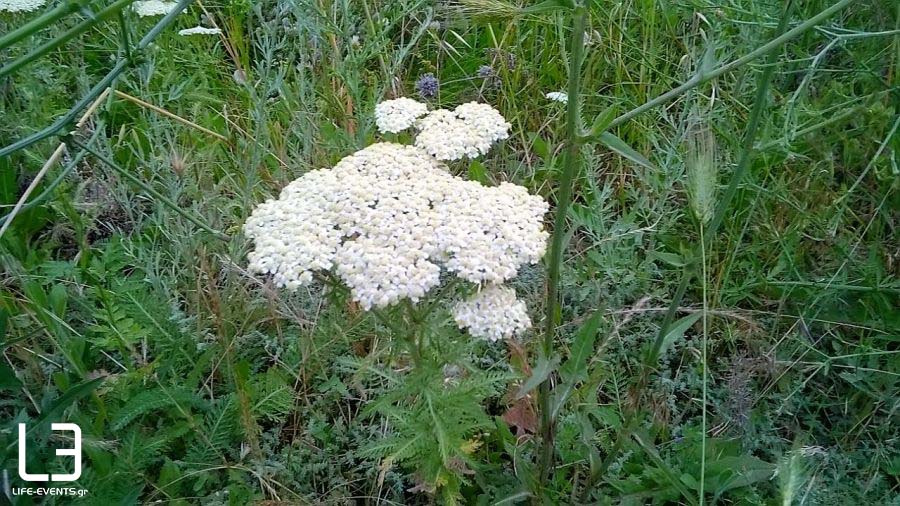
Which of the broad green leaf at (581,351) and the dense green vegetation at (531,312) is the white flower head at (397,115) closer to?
the dense green vegetation at (531,312)

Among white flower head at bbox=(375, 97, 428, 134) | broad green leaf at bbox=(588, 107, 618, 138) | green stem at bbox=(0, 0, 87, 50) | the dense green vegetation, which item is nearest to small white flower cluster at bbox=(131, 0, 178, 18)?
the dense green vegetation

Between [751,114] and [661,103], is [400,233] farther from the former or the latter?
[751,114]

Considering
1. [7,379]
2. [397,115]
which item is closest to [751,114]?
[397,115]

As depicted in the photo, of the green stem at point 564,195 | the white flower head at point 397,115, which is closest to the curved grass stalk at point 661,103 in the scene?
the green stem at point 564,195

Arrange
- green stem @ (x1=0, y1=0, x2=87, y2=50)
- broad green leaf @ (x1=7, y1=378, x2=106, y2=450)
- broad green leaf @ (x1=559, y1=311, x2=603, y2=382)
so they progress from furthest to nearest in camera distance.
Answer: broad green leaf @ (x1=7, y1=378, x2=106, y2=450), broad green leaf @ (x1=559, y1=311, x2=603, y2=382), green stem @ (x1=0, y1=0, x2=87, y2=50)

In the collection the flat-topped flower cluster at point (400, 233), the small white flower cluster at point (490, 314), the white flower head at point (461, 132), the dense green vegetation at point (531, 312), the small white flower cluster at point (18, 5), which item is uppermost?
the small white flower cluster at point (18, 5)

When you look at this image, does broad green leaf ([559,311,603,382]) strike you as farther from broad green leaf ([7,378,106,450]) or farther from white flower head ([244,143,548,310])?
broad green leaf ([7,378,106,450])
